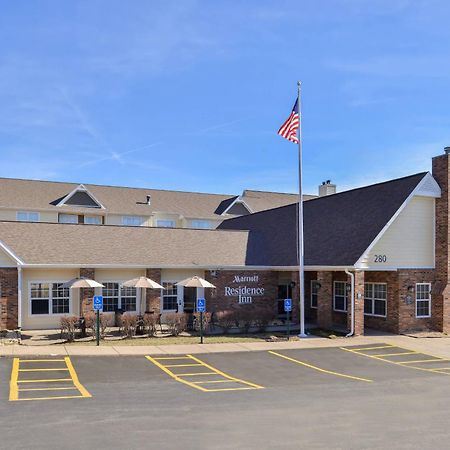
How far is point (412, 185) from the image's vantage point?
80.3ft

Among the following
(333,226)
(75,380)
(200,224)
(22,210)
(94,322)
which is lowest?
(75,380)

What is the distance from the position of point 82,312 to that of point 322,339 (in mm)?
11004

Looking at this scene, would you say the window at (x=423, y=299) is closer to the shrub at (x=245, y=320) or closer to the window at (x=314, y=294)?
the window at (x=314, y=294)

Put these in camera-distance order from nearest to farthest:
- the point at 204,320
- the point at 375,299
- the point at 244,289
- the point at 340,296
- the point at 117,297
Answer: the point at 204,320 < the point at 375,299 < the point at 117,297 < the point at 340,296 < the point at 244,289

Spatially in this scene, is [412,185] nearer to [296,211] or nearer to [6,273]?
[296,211]

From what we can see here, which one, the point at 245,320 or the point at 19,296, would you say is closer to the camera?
the point at 19,296

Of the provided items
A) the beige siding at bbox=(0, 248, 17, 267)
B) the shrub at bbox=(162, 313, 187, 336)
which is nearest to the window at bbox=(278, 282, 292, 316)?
the shrub at bbox=(162, 313, 187, 336)

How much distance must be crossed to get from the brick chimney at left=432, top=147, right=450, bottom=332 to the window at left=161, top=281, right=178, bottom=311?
12695mm

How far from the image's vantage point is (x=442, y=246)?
25000 millimetres

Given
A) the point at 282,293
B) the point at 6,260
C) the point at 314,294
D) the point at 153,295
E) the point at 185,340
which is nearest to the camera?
the point at 185,340

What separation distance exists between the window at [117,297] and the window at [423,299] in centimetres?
1368

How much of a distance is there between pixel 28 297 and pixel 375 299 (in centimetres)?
1641

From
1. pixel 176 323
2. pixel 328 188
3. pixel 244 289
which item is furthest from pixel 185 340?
pixel 328 188

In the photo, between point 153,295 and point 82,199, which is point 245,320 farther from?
point 82,199
